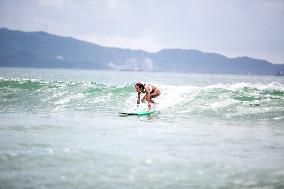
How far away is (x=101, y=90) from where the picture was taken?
28.1 meters

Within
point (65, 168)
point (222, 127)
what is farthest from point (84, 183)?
point (222, 127)

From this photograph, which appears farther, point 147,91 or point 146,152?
point 147,91

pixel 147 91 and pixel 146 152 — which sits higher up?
pixel 147 91

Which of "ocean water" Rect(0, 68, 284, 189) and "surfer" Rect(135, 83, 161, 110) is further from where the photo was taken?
"surfer" Rect(135, 83, 161, 110)

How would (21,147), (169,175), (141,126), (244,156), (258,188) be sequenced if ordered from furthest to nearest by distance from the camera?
(141,126) < (21,147) < (244,156) < (169,175) < (258,188)

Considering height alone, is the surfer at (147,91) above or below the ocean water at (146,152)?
above

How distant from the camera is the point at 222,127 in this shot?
12.9 m

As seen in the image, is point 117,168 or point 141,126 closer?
point 117,168

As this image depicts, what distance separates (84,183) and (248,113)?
482 inches

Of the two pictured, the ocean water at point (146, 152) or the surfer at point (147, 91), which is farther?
the surfer at point (147, 91)

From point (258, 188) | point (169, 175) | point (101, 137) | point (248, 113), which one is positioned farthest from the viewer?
point (248, 113)

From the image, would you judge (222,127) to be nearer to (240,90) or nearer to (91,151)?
(91,151)

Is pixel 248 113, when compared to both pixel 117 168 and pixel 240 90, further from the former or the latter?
pixel 117 168

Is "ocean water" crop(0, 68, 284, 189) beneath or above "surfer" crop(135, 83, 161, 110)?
beneath
